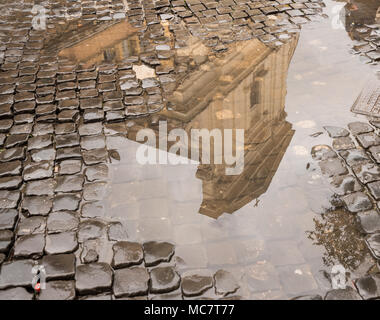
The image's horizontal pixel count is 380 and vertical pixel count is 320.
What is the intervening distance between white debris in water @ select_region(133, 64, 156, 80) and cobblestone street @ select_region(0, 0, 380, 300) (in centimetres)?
2

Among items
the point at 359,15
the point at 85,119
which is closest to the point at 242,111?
the point at 85,119

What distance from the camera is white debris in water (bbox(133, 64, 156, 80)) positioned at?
7824 mm

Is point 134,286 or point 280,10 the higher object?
point 280,10

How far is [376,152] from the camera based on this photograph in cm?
585

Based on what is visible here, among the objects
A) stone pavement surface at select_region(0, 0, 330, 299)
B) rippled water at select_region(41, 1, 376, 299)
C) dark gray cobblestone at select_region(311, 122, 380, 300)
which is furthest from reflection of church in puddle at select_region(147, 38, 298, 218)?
dark gray cobblestone at select_region(311, 122, 380, 300)

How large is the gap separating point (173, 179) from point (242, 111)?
196 cm

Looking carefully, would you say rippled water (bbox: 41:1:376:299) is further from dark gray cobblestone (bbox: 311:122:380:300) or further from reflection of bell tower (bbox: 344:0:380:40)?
reflection of bell tower (bbox: 344:0:380:40)

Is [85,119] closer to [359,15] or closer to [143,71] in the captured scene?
[143,71]

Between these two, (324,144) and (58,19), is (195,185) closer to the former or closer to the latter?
(324,144)

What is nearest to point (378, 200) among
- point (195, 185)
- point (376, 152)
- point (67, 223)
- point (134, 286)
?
point (376, 152)

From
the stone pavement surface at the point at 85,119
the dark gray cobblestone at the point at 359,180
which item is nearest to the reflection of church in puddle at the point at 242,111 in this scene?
the stone pavement surface at the point at 85,119
